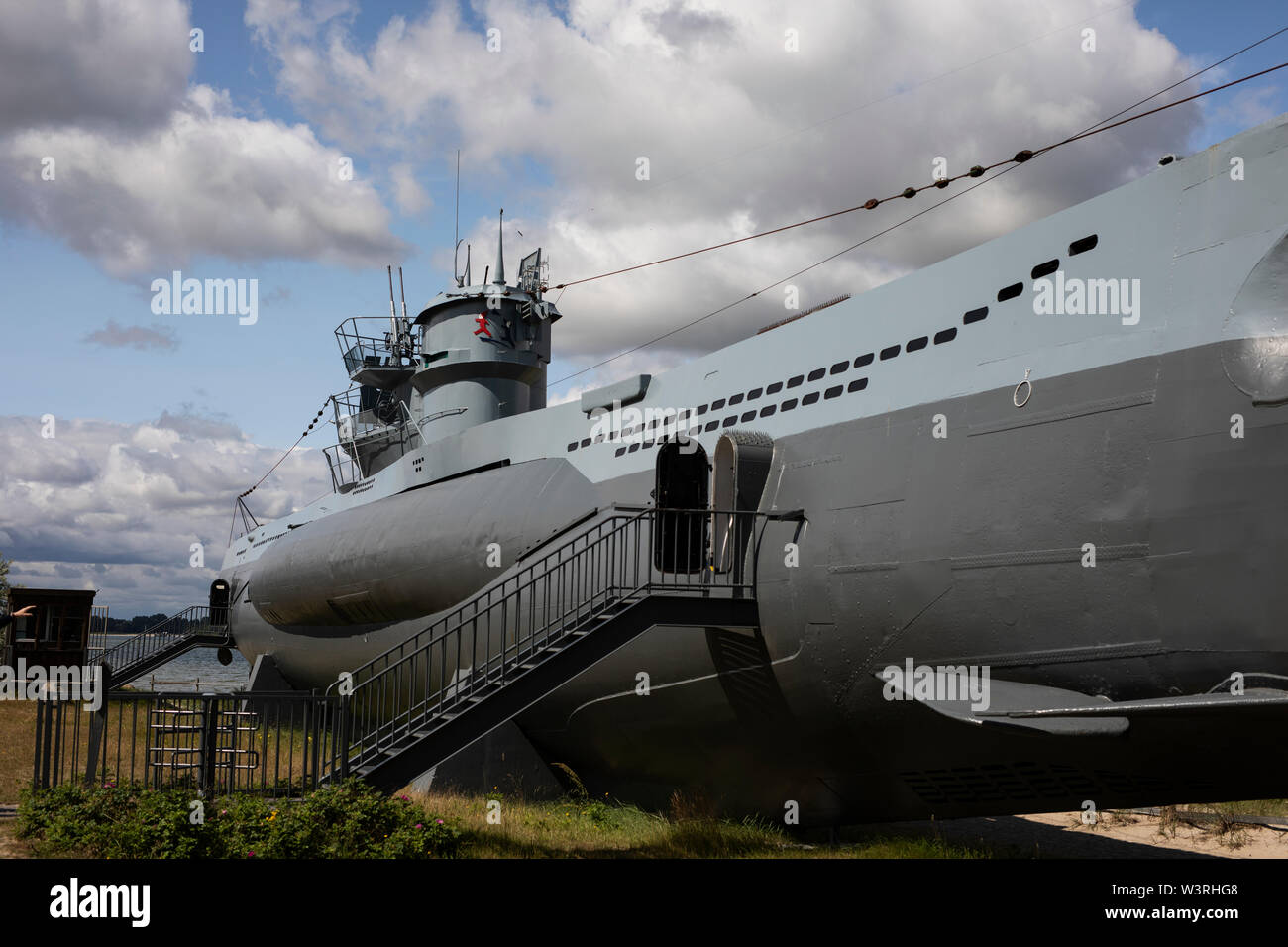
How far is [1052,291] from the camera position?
1016 centimetres

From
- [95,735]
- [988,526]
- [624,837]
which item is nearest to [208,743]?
[95,735]

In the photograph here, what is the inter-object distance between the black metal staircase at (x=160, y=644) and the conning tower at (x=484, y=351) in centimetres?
1496

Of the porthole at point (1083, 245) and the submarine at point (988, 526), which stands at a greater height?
the porthole at point (1083, 245)

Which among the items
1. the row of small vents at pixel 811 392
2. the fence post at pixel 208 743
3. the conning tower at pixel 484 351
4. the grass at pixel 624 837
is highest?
the conning tower at pixel 484 351

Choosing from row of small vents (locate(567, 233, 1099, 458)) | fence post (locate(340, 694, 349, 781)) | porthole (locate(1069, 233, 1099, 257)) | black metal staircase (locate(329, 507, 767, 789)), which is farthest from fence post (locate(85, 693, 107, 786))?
porthole (locate(1069, 233, 1099, 257))

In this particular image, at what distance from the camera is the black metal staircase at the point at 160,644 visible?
3344 centimetres

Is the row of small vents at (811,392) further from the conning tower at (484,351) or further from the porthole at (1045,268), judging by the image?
the conning tower at (484,351)

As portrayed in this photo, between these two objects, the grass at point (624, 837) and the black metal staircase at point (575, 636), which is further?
the grass at point (624, 837)

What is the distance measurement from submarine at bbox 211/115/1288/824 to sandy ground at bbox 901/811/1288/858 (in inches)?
153

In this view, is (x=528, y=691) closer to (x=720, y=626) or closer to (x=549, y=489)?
(x=720, y=626)

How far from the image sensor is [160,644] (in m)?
34.3

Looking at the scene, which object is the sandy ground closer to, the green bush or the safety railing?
the green bush

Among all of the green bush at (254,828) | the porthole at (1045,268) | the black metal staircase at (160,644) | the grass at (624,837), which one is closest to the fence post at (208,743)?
the green bush at (254,828)
